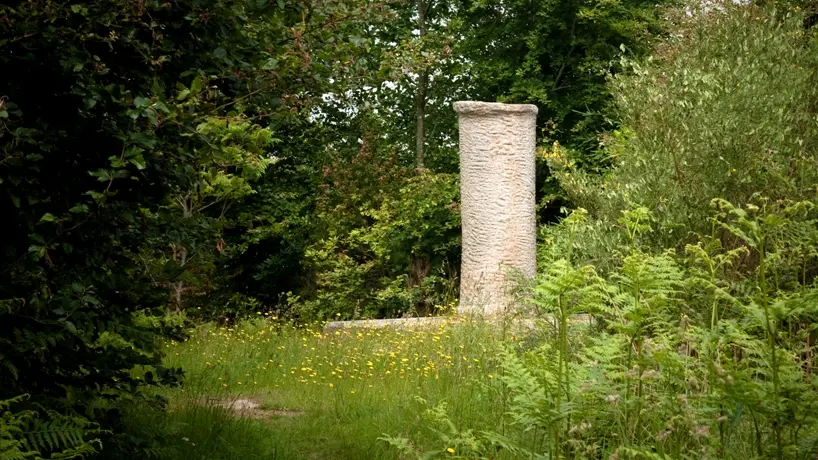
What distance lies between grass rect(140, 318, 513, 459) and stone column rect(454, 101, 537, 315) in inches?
85.1

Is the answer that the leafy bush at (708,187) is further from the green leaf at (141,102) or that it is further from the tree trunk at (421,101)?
the tree trunk at (421,101)

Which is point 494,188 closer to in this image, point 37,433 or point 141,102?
point 141,102

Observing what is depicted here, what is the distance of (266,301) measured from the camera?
56.9 ft

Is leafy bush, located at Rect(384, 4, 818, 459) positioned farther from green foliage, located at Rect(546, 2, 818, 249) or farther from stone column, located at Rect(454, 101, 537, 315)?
stone column, located at Rect(454, 101, 537, 315)

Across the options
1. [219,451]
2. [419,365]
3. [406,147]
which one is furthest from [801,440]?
[406,147]

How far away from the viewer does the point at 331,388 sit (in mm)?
7047

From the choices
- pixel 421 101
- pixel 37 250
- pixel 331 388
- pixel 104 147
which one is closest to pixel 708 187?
pixel 331 388

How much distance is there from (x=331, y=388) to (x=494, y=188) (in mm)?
5350

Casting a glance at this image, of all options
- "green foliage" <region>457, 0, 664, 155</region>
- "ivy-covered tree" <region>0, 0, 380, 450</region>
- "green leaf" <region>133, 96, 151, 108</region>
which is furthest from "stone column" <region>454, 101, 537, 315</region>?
"green leaf" <region>133, 96, 151, 108</region>

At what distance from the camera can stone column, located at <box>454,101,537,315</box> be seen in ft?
38.4

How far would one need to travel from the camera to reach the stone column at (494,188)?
11.7 metres

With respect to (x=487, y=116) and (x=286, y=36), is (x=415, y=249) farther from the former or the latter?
(x=286, y=36)

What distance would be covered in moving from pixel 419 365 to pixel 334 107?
1087cm

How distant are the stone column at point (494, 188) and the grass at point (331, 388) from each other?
7.09ft
